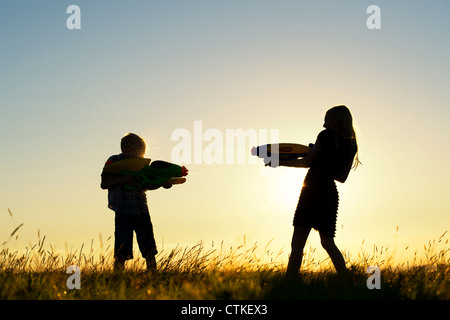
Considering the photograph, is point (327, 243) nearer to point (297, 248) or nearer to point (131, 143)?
point (297, 248)

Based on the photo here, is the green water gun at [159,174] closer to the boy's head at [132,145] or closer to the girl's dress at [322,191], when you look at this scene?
the boy's head at [132,145]

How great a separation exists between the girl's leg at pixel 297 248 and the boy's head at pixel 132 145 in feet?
7.89

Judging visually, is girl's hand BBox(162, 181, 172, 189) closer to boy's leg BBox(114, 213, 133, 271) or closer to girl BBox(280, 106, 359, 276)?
boy's leg BBox(114, 213, 133, 271)

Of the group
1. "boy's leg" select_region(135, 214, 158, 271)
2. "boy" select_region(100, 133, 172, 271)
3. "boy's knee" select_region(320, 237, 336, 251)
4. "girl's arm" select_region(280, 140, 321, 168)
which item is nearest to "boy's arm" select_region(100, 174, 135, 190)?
"boy" select_region(100, 133, 172, 271)

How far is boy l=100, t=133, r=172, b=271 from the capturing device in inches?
245

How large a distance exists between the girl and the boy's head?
6.90ft

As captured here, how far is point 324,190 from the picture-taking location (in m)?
5.34

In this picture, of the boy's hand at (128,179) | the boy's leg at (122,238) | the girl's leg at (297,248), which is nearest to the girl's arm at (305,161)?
the girl's leg at (297,248)
